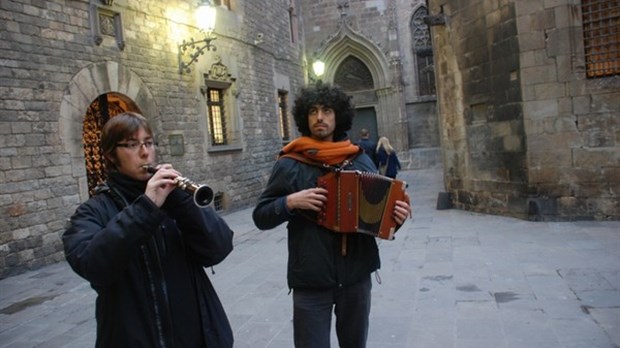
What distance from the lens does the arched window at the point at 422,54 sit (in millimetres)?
21688

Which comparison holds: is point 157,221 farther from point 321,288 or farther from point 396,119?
point 396,119

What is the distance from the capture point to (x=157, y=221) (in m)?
1.71

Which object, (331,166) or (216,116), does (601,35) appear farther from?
(216,116)

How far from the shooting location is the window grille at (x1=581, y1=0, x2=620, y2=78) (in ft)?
27.1

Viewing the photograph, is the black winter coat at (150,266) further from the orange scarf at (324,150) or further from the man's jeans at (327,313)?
the orange scarf at (324,150)

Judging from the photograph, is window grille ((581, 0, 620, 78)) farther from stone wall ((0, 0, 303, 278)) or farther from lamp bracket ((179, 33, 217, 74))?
stone wall ((0, 0, 303, 278))

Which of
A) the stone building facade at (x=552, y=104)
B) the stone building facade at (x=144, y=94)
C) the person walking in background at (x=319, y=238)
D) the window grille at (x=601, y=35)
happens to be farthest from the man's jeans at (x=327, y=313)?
the window grille at (x=601, y=35)

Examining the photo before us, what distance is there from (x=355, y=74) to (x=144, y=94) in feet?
45.5

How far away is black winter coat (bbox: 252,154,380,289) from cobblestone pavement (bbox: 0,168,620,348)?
1.57 metres

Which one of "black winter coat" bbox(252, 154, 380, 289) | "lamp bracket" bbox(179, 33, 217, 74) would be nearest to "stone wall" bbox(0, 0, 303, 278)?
"lamp bracket" bbox(179, 33, 217, 74)

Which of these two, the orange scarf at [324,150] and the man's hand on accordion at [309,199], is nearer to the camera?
the man's hand on accordion at [309,199]

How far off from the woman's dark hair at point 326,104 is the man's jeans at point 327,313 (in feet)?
2.89

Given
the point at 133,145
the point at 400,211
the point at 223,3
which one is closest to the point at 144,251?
the point at 133,145

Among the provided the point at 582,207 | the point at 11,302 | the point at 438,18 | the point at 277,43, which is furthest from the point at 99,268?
the point at 277,43
